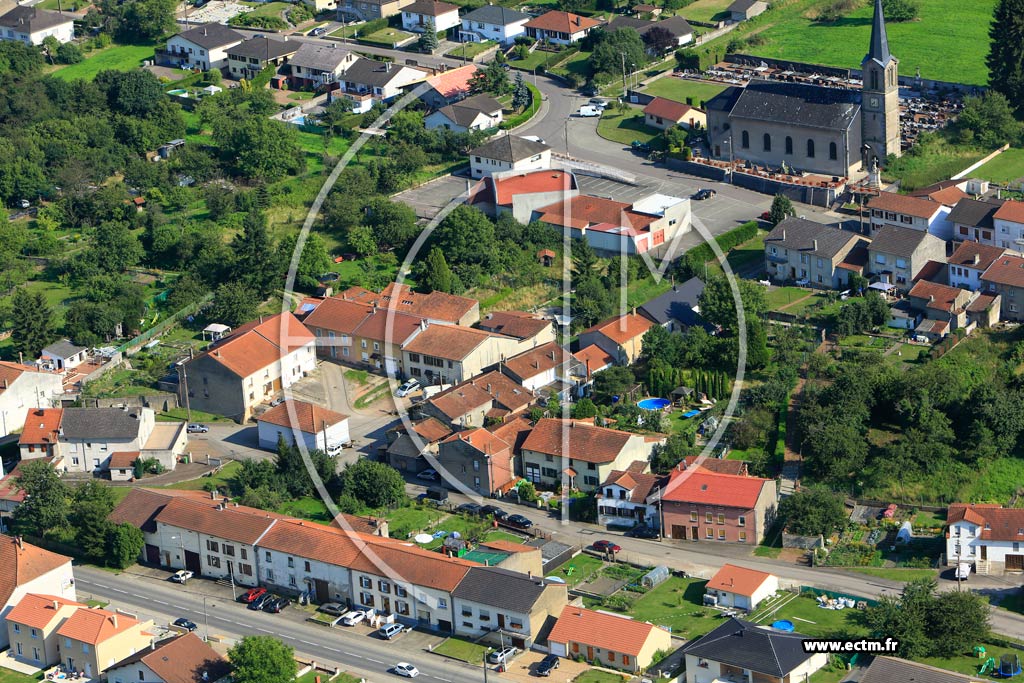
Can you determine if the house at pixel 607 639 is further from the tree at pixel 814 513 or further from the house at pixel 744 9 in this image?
the house at pixel 744 9

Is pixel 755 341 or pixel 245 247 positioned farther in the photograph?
pixel 245 247

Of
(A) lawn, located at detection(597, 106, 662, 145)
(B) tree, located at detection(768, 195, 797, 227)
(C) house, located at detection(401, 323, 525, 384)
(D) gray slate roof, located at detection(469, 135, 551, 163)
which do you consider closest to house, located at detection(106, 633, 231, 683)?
(C) house, located at detection(401, 323, 525, 384)

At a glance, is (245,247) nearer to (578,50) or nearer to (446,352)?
(446,352)

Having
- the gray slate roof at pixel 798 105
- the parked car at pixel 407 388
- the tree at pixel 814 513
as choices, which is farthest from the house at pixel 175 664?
the gray slate roof at pixel 798 105

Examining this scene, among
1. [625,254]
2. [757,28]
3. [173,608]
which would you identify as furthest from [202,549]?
[757,28]

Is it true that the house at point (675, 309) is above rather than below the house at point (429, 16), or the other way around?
below

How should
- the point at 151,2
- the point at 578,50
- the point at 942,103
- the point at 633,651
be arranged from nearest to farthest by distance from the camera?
the point at 633,651 < the point at 942,103 < the point at 578,50 < the point at 151,2

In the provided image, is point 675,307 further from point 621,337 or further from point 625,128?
point 625,128
